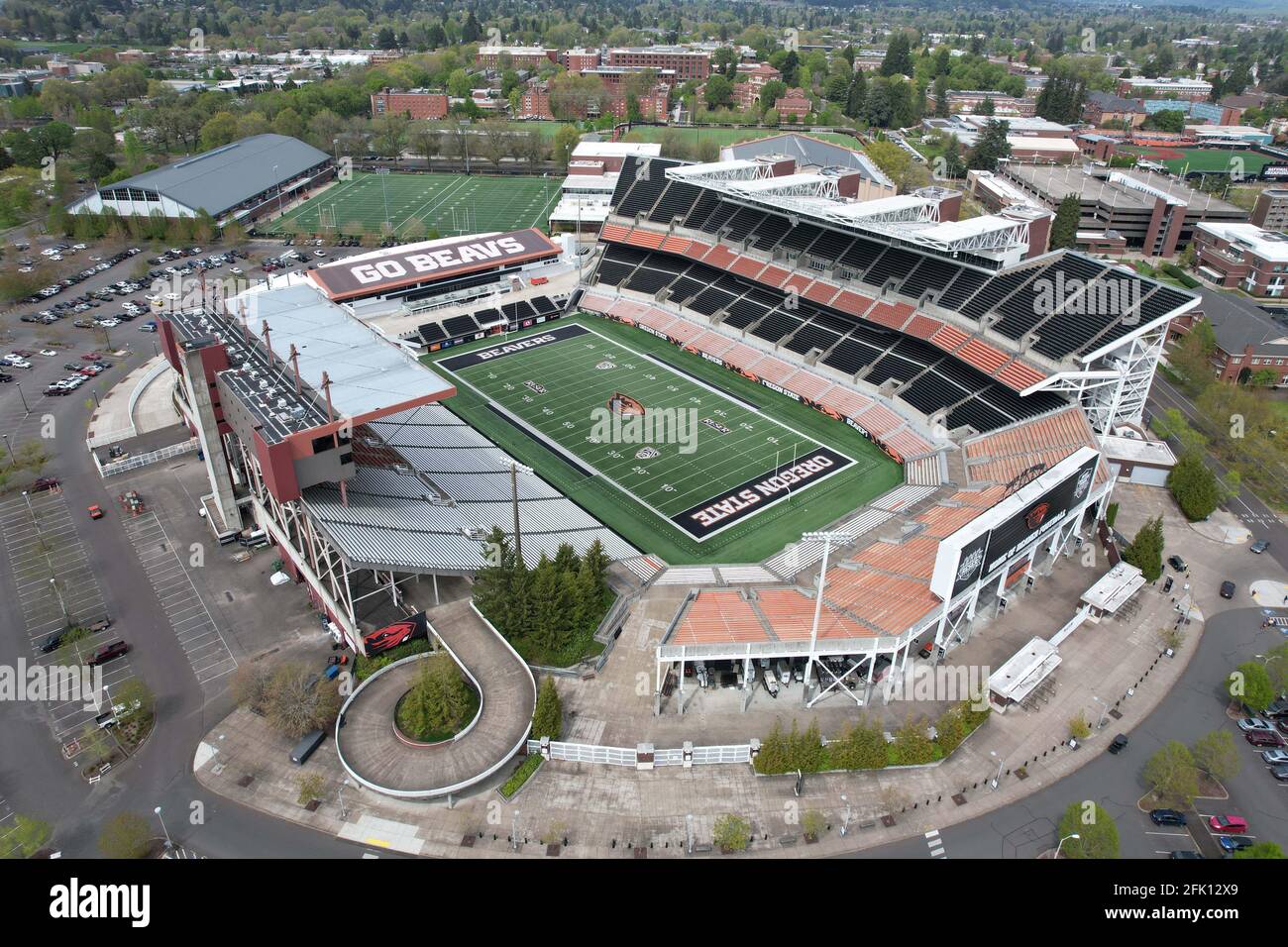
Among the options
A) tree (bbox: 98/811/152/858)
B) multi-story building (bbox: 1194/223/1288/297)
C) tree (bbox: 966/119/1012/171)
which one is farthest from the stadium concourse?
tree (bbox: 966/119/1012/171)

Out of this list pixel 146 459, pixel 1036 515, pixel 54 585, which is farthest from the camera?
pixel 146 459

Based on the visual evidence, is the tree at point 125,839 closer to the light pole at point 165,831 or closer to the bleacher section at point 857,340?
the light pole at point 165,831

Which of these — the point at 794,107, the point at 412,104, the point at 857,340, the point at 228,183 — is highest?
the point at 412,104

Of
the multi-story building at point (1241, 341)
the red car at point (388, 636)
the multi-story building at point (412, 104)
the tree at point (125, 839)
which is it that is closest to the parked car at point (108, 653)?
the tree at point (125, 839)

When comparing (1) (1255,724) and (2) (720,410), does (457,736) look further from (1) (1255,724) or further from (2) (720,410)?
(2) (720,410)

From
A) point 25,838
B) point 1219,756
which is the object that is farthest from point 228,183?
point 1219,756

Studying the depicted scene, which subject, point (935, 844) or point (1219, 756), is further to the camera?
point (1219, 756)
